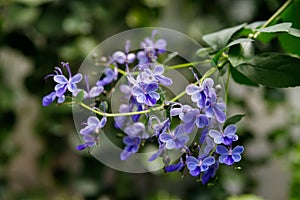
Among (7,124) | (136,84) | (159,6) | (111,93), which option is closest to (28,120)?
(7,124)

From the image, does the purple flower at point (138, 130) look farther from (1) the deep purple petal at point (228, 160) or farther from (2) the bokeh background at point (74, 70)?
(2) the bokeh background at point (74, 70)

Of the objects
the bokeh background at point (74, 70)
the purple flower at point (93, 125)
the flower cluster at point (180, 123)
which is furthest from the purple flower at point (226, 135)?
the bokeh background at point (74, 70)

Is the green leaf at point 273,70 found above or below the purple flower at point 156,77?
Answer: below

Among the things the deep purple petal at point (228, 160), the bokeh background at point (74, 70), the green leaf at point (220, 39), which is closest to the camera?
the deep purple petal at point (228, 160)

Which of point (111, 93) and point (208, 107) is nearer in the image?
point (208, 107)

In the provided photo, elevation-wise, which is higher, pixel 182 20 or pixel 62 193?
pixel 182 20

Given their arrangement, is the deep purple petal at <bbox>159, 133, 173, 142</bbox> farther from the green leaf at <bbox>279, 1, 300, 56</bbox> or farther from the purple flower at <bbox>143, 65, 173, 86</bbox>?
the green leaf at <bbox>279, 1, 300, 56</bbox>

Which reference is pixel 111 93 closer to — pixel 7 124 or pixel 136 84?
pixel 136 84
